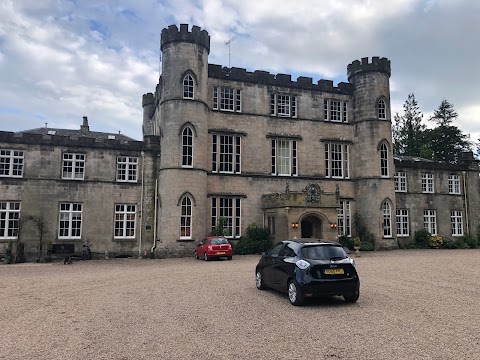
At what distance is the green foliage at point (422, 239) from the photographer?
104 ft

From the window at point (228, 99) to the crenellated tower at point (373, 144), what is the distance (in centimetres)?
982

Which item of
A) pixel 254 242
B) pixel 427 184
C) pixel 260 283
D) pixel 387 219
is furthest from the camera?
pixel 427 184

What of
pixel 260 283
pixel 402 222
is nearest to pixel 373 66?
pixel 402 222

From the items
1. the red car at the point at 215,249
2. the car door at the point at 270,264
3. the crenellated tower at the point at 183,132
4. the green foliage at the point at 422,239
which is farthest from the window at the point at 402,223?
the car door at the point at 270,264

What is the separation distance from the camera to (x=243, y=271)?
16.5 meters

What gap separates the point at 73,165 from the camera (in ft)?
82.1

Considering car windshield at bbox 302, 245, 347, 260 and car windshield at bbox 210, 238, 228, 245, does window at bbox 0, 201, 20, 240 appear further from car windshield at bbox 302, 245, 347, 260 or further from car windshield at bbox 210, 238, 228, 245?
car windshield at bbox 302, 245, 347, 260

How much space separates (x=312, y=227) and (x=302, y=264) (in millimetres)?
18110

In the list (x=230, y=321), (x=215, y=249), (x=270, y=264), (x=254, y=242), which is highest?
(x=270, y=264)

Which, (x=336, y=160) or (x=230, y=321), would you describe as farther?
(x=336, y=160)

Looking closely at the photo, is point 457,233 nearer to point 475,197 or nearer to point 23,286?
point 475,197

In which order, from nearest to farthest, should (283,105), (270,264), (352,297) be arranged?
(352,297)
(270,264)
(283,105)

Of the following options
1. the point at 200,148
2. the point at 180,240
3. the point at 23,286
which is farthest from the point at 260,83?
the point at 23,286

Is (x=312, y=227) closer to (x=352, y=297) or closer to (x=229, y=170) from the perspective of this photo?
(x=229, y=170)
